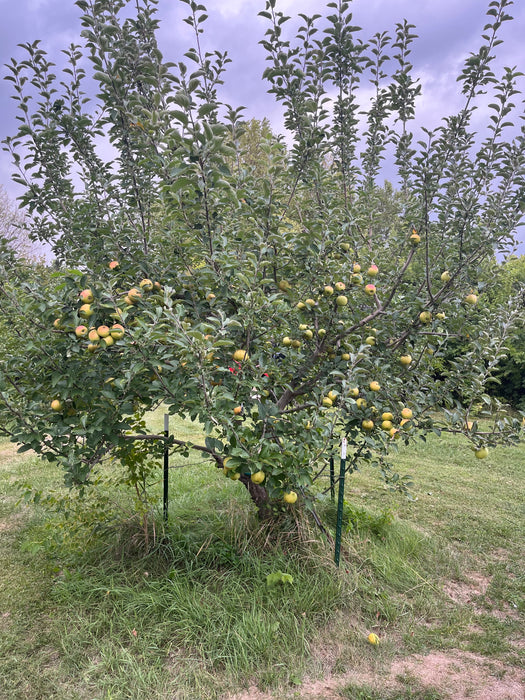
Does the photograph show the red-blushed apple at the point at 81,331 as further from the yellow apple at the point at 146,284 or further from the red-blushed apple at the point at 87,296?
the yellow apple at the point at 146,284

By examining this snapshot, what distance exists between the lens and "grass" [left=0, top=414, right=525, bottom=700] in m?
2.39

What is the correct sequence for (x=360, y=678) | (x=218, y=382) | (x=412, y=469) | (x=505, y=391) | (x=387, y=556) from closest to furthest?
1. (x=360, y=678)
2. (x=218, y=382)
3. (x=387, y=556)
4. (x=412, y=469)
5. (x=505, y=391)

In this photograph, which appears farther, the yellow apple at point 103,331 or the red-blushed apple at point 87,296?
the red-blushed apple at point 87,296

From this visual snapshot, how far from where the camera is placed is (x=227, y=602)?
2.73 metres

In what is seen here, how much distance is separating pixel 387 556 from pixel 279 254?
2.22m

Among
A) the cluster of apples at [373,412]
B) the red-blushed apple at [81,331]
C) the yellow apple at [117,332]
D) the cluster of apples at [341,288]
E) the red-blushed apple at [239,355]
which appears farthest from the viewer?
the cluster of apples at [341,288]

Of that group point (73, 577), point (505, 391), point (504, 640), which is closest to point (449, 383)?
point (504, 640)

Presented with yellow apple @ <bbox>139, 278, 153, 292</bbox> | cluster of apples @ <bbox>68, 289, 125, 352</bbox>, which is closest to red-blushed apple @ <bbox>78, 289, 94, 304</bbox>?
cluster of apples @ <bbox>68, 289, 125, 352</bbox>

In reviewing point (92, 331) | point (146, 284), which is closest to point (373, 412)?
point (146, 284)

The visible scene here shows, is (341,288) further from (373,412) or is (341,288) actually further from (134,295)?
(134,295)

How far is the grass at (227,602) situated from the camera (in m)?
2.39

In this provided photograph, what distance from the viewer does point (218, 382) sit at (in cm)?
272

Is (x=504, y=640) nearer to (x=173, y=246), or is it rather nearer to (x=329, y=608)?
(x=329, y=608)

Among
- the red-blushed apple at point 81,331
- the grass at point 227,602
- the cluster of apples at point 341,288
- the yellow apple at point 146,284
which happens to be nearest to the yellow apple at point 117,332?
the red-blushed apple at point 81,331
